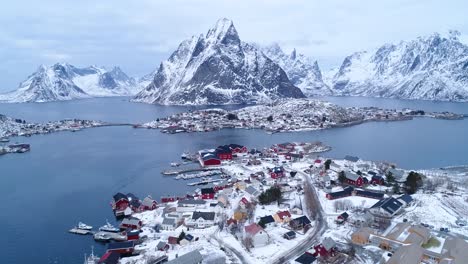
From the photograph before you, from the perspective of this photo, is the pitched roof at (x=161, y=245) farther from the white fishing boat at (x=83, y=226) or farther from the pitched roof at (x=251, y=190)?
the pitched roof at (x=251, y=190)

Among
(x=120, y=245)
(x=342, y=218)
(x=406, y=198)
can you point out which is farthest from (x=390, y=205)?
(x=120, y=245)

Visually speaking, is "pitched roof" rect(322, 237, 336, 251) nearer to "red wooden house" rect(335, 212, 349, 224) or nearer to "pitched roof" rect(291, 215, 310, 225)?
"pitched roof" rect(291, 215, 310, 225)

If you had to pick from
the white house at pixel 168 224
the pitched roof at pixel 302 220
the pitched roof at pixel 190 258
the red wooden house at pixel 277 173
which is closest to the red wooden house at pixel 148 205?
the white house at pixel 168 224

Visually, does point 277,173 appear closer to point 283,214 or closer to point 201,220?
point 283,214

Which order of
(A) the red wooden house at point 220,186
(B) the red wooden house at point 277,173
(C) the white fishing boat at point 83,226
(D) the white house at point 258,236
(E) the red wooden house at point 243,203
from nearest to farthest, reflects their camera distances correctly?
(D) the white house at point 258,236, (C) the white fishing boat at point 83,226, (E) the red wooden house at point 243,203, (A) the red wooden house at point 220,186, (B) the red wooden house at point 277,173

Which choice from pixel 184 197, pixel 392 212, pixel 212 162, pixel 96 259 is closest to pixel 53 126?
pixel 212 162

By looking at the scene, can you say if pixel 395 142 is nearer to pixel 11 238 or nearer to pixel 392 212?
pixel 392 212
